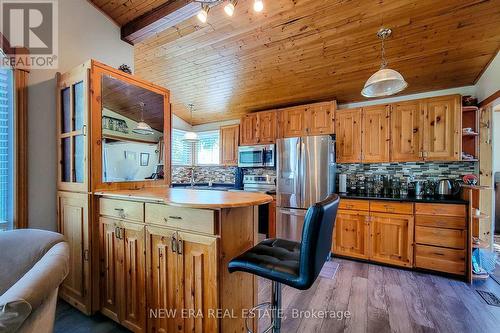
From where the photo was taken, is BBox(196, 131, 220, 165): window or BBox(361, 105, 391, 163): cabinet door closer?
BBox(361, 105, 391, 163): cabinet door

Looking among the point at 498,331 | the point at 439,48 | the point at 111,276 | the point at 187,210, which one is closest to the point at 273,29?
the point at 439,48

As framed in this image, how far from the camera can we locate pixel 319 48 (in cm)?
266

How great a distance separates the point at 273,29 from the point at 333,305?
9.46ft

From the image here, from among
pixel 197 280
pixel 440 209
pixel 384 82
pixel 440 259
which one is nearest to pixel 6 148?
pixel 197 280

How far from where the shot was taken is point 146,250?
1.57 m

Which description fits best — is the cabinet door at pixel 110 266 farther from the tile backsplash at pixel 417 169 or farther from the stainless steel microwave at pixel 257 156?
the tile backsplash at pixel 417 169

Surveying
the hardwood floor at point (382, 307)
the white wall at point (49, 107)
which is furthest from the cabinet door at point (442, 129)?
the white wall at point (49, 107)

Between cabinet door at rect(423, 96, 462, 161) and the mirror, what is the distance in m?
3.30

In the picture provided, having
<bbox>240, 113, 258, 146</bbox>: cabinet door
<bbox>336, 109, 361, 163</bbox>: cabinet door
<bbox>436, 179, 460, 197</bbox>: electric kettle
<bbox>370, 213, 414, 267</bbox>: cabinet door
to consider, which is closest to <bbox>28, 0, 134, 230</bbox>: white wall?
<bbox>240, 113, 258, 146</bbox>: cabinet door

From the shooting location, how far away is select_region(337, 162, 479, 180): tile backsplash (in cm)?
300

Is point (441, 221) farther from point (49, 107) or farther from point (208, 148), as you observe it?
point (49, 107)

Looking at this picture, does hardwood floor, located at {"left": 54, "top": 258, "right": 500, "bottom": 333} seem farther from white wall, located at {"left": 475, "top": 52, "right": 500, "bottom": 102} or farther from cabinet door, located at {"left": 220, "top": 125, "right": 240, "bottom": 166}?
cabinet door, located at {"left": 220, "top": 125, "right": 240, "bottom": 166}

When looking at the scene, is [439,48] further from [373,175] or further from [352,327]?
[352,327]

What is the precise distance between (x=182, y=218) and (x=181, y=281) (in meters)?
0.41
